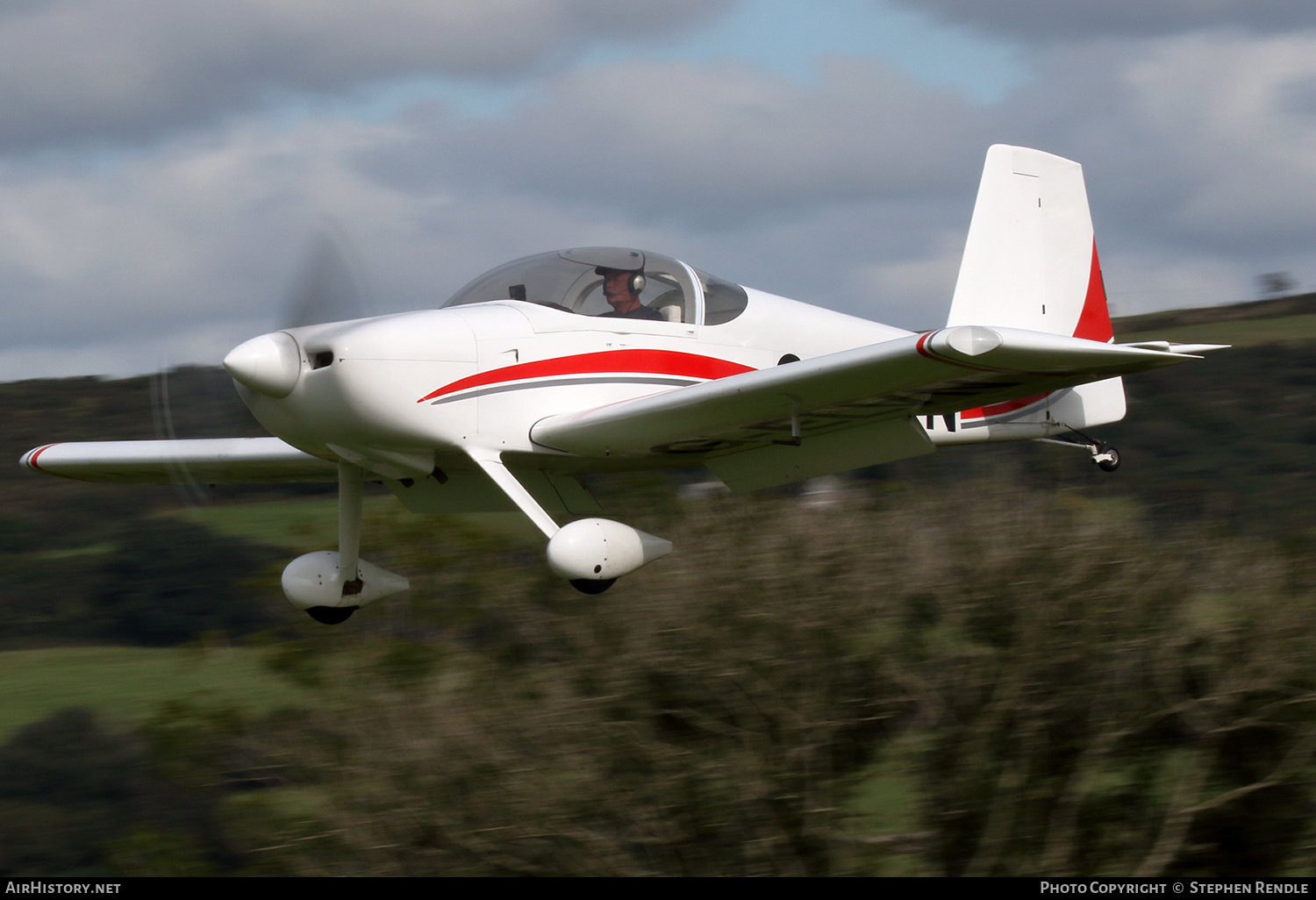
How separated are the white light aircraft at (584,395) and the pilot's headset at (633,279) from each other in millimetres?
15

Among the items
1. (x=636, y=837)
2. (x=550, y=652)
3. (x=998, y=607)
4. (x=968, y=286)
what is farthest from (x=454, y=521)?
(x=968, y=286)

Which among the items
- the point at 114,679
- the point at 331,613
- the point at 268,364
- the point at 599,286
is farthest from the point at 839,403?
the point at 114,679

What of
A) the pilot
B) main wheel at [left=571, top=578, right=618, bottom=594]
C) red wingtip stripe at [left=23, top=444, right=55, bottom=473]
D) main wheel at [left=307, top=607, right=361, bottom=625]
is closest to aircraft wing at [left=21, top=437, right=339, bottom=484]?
red wingtip stripe at [left=23, top=444, right=55, bottom=473]

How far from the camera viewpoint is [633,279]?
26.8 ft

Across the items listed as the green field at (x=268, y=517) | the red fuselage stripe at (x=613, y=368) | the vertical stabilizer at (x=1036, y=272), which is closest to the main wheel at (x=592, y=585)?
the red fuselage stripe at (x=613, y=368)

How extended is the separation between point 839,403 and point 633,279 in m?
1.64

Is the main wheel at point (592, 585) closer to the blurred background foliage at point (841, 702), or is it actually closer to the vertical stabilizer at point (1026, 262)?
the vertical stabilizer at point (1026, 262)

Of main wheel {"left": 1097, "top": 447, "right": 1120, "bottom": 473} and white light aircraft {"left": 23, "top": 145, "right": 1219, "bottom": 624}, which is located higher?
white light aircraft {"left": 23, "top": 145, "right": 1219, "bottom": 624}

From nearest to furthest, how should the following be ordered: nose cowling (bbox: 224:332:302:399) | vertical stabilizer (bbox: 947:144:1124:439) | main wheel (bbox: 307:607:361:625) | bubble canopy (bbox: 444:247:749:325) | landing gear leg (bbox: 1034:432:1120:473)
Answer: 1. nose cowling (bbox: 224:332:302:399)
2. bubble canopy (bbox: 444:247:749:325)
3. main wheel (bbox: 307:607:361:625)
4. landing gear leg (bbox: 1034:432:1120:473)
5. vertical stabilizer (bbox: 947:144:1124:439)

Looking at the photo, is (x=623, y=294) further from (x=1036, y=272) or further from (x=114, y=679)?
(x=114, y=679)

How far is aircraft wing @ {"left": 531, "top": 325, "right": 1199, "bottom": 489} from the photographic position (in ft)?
21.2

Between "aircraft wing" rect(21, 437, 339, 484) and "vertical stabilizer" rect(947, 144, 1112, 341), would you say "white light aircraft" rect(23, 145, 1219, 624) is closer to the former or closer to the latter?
"aircraft wing" rect(21, 437, 339, 484)

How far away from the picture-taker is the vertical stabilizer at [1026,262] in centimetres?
1045

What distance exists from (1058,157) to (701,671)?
24.2ft
